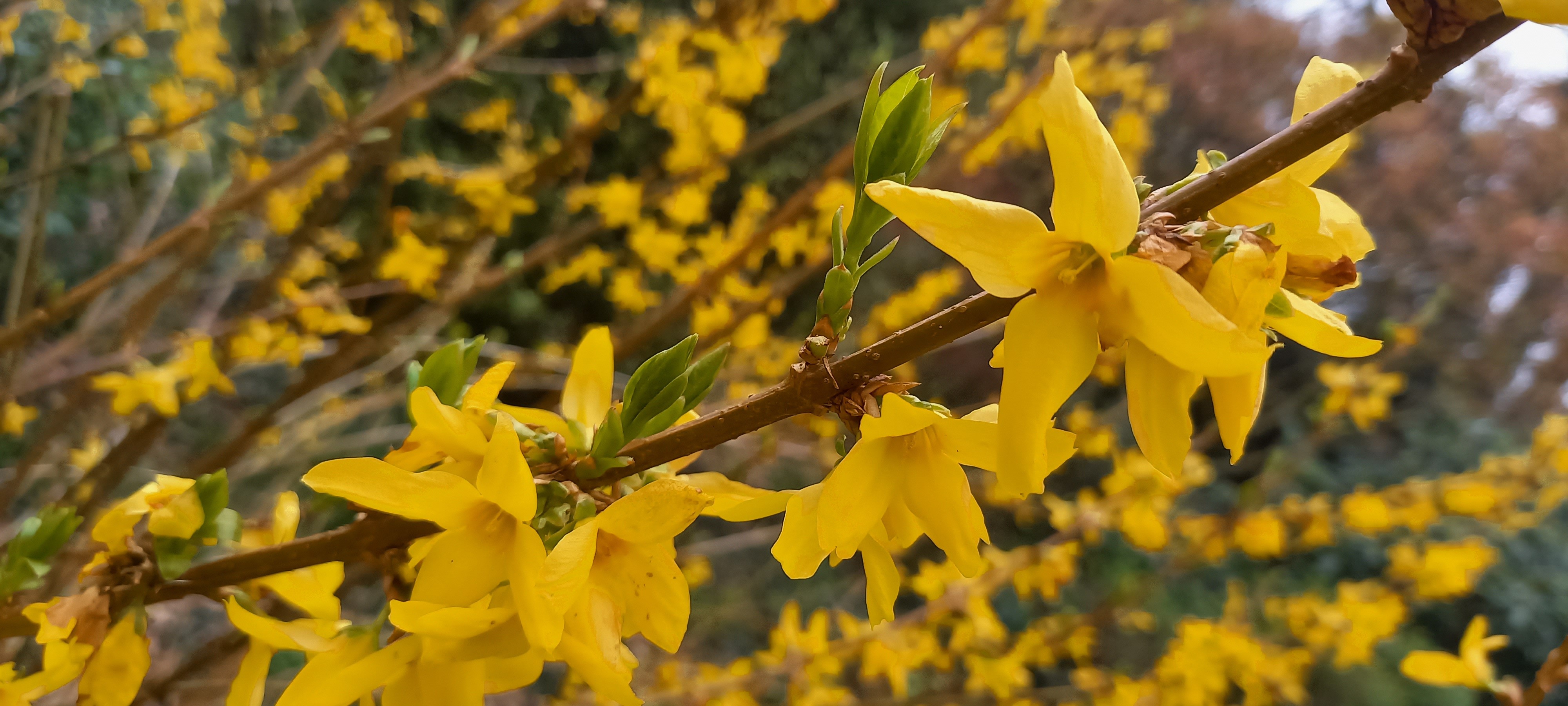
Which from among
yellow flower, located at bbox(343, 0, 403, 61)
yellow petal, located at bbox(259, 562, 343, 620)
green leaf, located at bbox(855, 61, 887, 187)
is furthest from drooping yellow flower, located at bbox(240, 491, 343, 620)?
yellow flower, located at bbox(343, 0, 403, 61)

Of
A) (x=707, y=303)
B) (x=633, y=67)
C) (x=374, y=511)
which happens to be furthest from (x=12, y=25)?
(x=374, y=511)

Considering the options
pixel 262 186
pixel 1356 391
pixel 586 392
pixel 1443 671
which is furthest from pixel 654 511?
pixel 1356 391

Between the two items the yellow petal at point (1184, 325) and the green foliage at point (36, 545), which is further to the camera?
the green foliage at point (36, 545)

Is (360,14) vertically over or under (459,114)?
over

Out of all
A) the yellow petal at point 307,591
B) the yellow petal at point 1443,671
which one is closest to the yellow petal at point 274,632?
the yellow petal at point 307,591

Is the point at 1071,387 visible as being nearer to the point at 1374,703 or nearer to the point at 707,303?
the point at 707,303

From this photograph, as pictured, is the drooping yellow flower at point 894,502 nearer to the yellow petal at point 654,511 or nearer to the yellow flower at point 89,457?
the yellow petal at point 654,511

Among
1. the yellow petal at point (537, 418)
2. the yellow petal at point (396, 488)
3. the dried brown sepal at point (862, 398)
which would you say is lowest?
the yellow petal at point (537, 418)

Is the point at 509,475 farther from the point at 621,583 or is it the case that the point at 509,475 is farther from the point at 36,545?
the point at 36,545
